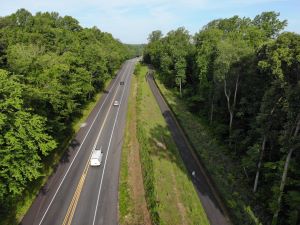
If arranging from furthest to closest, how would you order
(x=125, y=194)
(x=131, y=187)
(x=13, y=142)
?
(x=131, y=187)
(x=125, y=194)
(x=13, y=142)

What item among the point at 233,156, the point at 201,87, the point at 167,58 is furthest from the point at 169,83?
the point at 233,156

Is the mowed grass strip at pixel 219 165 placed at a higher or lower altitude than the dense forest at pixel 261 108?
lower

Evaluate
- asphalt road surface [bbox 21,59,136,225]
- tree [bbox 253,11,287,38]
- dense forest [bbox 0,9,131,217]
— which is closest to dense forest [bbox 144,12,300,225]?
tree [bbox 253,11,287,38]

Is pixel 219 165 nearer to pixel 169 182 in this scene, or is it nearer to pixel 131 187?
pixel 169 182

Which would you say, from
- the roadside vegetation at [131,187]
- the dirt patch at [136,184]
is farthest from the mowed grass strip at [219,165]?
the roadside vegetation at [131,187]

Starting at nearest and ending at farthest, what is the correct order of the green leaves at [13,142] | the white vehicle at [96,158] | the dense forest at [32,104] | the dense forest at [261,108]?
the green leaves at [13,142]
the dense forest at [32,104]
the dense forest at [261,108]
the white vehicle at [96,158]

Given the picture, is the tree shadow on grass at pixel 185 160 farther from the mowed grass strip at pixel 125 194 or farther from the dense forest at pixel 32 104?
the dense forest at pixel 32 104

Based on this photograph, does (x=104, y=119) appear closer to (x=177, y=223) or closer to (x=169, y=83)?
(x=177, y=223)

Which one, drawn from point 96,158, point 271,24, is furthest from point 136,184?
point 271,24
